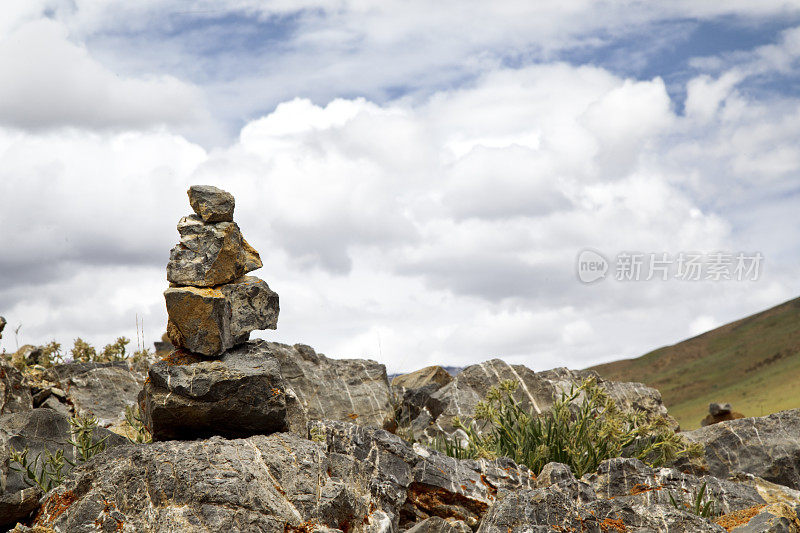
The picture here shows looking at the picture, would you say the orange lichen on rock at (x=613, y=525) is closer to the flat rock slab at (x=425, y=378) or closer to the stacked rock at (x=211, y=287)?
the stacked rock at (x=211, y=287)

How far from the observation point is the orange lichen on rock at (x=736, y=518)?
9547 mm

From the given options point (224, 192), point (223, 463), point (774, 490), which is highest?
point (224, 192)

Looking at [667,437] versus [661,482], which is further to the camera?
[667,437]

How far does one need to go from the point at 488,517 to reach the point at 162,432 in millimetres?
4593

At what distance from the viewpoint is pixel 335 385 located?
17516 mm

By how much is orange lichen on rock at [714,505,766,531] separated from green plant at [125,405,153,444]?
7.95 m

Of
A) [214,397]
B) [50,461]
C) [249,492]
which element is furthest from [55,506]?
[249,492]

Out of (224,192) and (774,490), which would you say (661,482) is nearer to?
(774,490)

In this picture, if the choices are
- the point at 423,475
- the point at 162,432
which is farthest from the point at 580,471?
the point at 162,432

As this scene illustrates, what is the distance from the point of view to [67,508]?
8.68 metres

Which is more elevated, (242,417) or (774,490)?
(242,417)

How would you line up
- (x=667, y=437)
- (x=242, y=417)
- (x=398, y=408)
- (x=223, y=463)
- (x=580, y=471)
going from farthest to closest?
(x=398, y=408) → (x=667, y=437) → (x=580, y=471) → (x=242, y=417) → (x=223, y=463)

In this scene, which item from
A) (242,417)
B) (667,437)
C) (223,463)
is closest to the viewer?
(223,463)

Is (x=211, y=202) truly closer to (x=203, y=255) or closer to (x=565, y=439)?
(x=203, y=255)
